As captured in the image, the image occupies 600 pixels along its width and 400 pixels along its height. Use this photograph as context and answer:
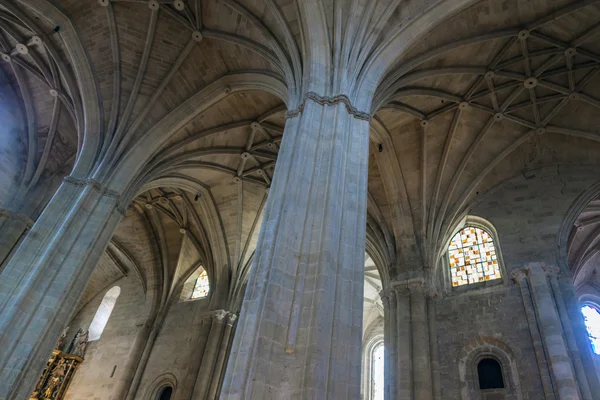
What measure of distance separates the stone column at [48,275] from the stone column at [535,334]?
11.2 metres

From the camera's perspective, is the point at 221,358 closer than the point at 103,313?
Yes

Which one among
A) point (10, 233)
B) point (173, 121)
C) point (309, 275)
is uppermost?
point (173, 121)

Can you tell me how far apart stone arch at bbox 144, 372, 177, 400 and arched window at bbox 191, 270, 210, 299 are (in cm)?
343

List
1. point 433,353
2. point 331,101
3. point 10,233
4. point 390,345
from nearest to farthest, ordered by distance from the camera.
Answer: point 331,101
point 433,353
point 390,345
point 10,233

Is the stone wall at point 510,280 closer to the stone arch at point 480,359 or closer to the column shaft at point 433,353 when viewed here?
the stone arch at point 480,359

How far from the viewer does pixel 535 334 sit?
11320 millimetres

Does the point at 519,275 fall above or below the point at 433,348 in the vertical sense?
above

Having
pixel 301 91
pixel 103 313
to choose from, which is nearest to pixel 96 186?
pixel 301 91

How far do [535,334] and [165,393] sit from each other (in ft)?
42.3

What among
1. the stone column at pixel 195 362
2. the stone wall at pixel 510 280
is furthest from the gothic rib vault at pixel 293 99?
the stone column at pixel 195 362

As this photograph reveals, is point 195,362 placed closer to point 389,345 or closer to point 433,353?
point 389,345

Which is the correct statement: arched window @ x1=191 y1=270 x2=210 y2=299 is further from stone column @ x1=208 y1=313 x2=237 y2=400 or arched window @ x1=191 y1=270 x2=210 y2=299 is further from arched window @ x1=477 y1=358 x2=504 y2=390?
arched window @ x1=477 y1=358 x2=504 y2=390

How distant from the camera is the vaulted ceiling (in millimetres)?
11039

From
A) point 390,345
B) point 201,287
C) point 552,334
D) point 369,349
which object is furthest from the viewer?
point 369,349
